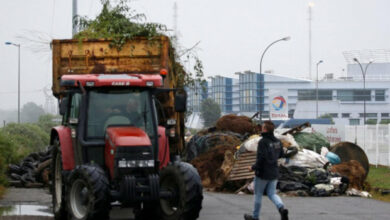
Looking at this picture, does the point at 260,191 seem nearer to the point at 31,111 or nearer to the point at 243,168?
the point at 243,168

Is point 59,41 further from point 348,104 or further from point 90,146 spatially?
point 348,104

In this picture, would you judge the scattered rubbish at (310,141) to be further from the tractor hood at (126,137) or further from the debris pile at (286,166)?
the tractor hood at (126,137)

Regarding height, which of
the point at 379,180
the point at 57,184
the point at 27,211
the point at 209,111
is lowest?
the point at 379,180

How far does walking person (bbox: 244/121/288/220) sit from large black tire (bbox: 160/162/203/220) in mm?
1337

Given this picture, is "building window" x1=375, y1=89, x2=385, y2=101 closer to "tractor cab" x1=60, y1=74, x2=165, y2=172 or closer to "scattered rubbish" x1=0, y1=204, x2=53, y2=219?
"scattered rubbish" x1=0, y1=204, x2=53, y2=219

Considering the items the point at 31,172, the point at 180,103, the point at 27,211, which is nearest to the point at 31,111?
the point at 31,172

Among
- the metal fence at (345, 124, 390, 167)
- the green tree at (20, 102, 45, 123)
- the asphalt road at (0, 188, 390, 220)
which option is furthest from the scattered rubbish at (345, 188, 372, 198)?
the green tree at (20, 102, 45, 123)

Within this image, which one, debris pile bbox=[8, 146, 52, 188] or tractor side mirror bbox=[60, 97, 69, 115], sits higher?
tractor side mirror bbox=[60, 97, 69, 115]

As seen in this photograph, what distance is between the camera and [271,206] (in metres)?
14.4

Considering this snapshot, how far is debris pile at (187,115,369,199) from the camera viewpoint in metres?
17.4

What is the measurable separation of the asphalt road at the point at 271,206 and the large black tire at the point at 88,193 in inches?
91.4

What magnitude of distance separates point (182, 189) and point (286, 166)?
8563mm

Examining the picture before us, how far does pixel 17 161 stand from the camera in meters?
21.2

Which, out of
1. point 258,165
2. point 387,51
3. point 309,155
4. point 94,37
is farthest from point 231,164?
point 387,51
